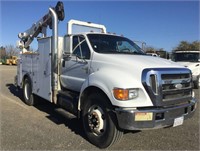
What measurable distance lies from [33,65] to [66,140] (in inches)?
146

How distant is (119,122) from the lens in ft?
14.1

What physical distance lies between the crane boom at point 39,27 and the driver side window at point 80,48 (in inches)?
56.0

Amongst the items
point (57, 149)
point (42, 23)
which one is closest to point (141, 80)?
point (57, 149)

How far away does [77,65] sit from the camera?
5.92 meters

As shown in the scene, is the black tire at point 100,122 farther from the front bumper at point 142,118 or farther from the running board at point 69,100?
the running board at point 69,100

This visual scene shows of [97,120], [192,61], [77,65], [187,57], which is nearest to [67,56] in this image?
[77,65]

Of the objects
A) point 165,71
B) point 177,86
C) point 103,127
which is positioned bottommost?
point 103,127

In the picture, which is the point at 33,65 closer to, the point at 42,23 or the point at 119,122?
the point at 42,23

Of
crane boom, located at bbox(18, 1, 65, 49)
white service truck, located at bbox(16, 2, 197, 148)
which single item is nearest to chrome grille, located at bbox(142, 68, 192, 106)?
white service truck, located at bbox(16, 2, 197, 148)

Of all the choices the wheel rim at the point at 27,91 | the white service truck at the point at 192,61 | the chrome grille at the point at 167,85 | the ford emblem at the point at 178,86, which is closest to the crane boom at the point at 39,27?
the wheel rim at the point at 27,91

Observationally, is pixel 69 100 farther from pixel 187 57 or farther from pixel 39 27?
pixel 187 57

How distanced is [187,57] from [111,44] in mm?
9721

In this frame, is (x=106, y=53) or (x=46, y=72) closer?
(x=106, y=53)

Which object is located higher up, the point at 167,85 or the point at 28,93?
the point at 167,85
